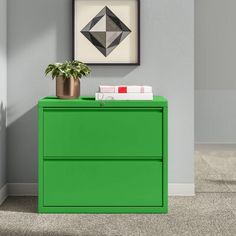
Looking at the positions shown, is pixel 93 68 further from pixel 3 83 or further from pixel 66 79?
pixel 3 83

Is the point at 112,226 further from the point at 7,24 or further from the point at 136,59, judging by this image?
the point at 7,24

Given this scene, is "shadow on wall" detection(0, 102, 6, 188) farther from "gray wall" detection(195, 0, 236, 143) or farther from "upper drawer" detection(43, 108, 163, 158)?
"gray wall" detection(195, 0, 236, 143)

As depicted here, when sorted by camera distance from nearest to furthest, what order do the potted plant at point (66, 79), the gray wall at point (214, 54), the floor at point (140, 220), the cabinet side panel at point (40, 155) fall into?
the floor at point (140, 220) → the cabinet side panel at point (40, 155) → the potted plant at point (66, 79) → the gray wall at point (214, 54)

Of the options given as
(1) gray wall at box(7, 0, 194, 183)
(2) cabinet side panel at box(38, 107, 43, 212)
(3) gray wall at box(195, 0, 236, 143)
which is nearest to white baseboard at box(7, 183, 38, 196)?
(1) gray wall at box(7, 0, 194, 183)

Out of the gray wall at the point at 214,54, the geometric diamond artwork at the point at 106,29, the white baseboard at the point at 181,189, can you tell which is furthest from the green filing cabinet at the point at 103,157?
the gray wall at the point at 214,54

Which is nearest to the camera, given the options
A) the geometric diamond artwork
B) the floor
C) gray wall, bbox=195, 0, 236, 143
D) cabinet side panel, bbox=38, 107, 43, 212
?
the floor

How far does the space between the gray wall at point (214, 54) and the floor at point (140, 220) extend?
298 cm

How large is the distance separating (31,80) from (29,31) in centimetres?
36

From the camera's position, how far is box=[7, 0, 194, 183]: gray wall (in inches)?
155

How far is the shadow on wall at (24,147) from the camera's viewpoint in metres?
3.97

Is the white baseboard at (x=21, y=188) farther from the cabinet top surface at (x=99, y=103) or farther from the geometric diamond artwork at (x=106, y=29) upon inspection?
the geometric diamond artwork at (x=106, y=29)

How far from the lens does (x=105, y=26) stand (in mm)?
3906

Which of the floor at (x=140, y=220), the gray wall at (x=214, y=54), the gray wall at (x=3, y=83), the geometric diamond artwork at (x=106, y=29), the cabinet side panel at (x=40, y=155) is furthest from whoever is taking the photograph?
the gray wall at (x=214, y=54)

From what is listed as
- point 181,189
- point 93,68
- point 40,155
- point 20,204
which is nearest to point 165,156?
point 181,189
